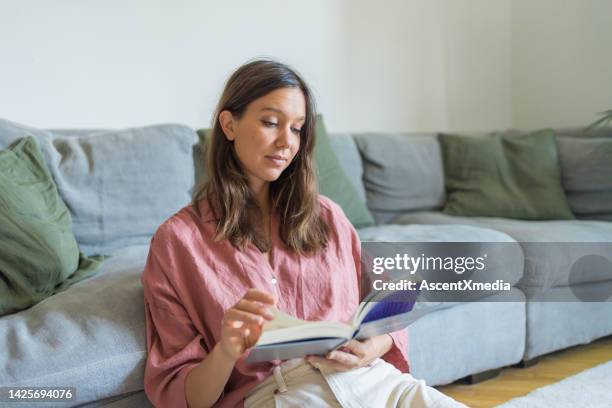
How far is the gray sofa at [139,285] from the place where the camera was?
1312 millimetres

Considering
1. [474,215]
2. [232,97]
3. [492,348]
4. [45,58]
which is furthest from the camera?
[474,215]

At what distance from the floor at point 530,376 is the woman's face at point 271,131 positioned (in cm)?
106

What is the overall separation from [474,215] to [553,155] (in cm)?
43

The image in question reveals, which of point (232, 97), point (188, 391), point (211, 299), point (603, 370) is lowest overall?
point (603, 370)

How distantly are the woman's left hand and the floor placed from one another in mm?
875

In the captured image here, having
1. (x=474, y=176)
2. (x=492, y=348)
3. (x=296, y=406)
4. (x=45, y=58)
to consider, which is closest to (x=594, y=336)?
(x=492, y=348)

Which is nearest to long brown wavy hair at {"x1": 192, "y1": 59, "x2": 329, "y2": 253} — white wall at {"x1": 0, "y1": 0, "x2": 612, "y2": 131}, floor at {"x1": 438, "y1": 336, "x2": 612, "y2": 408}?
floor at {"x1": 438, "y1": 336, "x2": 612, "y2": 408}

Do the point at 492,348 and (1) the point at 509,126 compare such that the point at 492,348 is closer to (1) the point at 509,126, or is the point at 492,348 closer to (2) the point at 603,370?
(2) the point at 603,370

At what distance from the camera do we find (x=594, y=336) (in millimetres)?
2439

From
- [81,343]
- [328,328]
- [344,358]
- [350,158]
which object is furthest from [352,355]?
[350,158]

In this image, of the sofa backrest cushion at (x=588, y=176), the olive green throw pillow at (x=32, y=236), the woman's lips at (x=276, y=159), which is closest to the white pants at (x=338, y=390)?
the woman's lips at (x=276, y=159)

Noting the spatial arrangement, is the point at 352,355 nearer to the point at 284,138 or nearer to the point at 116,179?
the point at 284,138

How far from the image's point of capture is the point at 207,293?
1.26 meters

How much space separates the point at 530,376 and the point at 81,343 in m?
1.48
